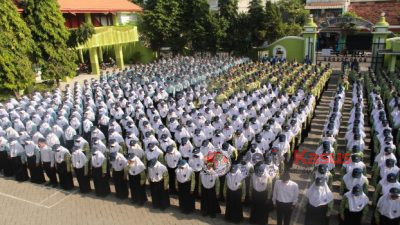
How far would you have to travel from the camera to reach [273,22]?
23703 mm

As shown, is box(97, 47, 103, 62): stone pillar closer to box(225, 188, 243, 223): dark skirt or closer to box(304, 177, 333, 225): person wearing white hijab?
box(225, 188, 243, 223): dark skirt

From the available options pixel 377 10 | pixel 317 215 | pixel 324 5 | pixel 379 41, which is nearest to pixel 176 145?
pixel 317 215

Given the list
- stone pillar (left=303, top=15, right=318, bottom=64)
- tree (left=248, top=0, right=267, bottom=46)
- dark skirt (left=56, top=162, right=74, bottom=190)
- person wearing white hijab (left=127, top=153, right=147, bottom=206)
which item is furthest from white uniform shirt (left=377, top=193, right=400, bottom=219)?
tree (left=248, top=0, right=267, bottom=46)

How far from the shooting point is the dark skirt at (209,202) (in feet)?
22.5

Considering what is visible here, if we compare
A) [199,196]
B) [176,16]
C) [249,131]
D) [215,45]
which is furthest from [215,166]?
[176,16]

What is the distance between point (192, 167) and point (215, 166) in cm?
66

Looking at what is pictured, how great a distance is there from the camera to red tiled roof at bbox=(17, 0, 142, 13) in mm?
21594

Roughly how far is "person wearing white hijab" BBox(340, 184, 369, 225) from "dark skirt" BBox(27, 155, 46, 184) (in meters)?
6.99

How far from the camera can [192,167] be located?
736cm

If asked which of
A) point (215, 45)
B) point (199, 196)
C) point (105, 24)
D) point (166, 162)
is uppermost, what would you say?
point (105, 24)

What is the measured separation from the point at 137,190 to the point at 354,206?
4277 mm

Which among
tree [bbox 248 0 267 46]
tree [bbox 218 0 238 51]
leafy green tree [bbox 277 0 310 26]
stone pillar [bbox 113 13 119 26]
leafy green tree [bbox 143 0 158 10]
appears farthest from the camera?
leafy green tree [bbox 277 0 310 26]

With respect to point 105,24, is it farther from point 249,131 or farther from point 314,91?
point 249,131

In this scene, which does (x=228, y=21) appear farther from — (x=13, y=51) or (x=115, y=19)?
(x=13, y=51)
